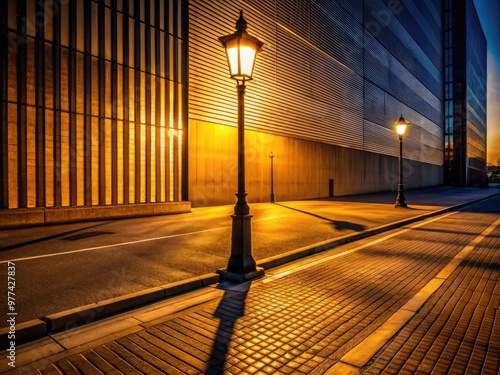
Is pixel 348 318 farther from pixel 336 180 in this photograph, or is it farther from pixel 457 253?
pixel 336 180

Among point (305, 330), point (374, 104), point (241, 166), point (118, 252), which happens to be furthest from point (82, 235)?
point (374, 104)

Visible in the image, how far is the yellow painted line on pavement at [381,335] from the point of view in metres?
2.87

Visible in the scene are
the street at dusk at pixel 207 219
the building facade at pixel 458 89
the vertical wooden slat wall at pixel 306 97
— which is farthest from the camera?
the building facade at pixel 458 89

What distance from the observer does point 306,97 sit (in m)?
25.6

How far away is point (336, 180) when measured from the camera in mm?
29672

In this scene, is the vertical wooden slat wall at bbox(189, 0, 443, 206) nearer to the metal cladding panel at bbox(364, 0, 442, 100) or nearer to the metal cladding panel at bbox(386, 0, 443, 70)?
the metal cladding panel at bbox(364, 0, 442, 100)

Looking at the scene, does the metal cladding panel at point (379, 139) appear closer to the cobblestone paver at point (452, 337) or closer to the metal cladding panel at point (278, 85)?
the metal cladding panel at point (278, 85)

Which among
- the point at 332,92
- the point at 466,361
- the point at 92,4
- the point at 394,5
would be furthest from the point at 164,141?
the point at 394,5

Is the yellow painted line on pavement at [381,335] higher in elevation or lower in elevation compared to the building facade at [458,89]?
lower

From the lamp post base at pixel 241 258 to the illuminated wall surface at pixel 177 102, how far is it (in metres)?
→ 8.79

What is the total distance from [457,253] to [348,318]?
4.78m

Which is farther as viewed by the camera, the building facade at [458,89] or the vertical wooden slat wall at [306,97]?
the building facade at [458,89]

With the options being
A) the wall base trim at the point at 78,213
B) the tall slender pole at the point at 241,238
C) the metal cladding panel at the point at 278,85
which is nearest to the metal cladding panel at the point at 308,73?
the metal cladding panel at the point at 278,85

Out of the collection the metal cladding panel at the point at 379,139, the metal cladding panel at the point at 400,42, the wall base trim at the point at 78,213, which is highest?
the metal cladding panel at the point at 400,42
